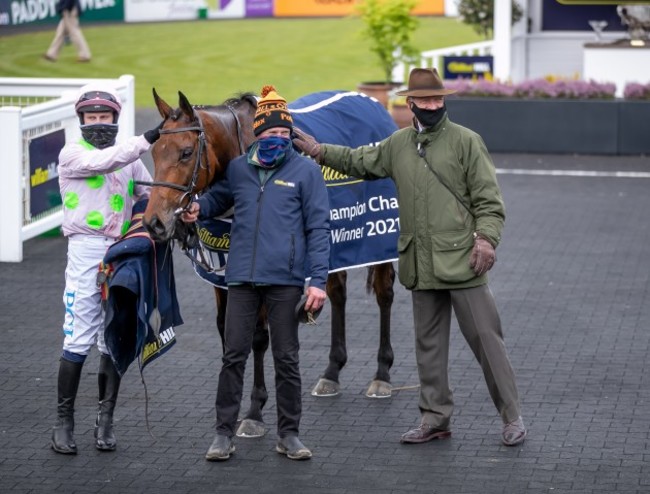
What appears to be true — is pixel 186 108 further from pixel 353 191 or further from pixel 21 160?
pixel 21 160

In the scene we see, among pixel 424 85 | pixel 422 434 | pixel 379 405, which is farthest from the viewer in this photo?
pixel 379 405

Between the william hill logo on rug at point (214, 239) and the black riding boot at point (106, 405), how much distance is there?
840mm

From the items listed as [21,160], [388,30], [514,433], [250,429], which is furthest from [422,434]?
[388,30]

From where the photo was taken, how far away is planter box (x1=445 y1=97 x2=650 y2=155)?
17.3 meters

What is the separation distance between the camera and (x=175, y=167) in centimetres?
645

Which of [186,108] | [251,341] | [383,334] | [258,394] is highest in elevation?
[186,108]

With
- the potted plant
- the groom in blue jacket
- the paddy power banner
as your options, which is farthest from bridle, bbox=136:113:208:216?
the paddy power banner

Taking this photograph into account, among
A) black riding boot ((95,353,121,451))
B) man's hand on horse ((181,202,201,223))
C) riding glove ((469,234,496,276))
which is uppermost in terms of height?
man's hand on horse ((181,202,201,223))

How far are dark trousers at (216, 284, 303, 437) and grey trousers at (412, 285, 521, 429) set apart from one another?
0.77 meters

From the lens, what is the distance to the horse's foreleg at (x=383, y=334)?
26.3 feet

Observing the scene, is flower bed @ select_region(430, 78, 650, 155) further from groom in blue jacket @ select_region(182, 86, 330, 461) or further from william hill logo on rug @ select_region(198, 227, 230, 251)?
groom in blue jacket @ select_region(182, 86, 330, 461)

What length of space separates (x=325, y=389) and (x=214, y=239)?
1.36m

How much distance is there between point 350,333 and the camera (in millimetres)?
9508

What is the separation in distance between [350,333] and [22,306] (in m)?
2.67
